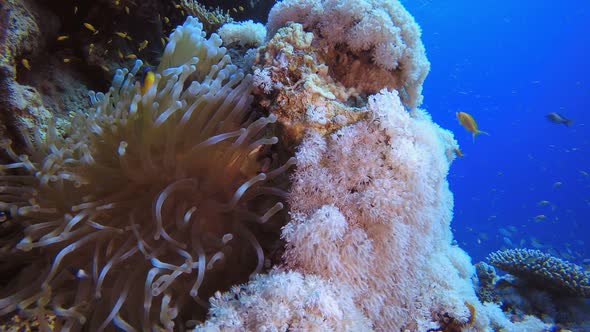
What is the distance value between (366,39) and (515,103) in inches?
3040

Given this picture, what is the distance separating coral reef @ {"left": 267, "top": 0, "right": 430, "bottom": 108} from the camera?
2.43 meters

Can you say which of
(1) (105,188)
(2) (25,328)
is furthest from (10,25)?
(2) (25,328)

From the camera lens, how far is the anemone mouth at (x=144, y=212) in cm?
188

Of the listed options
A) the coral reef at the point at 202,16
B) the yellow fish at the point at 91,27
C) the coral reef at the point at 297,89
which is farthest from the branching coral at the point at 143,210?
the coral reef at the point at 202,16

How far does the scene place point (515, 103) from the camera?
65.4 metres

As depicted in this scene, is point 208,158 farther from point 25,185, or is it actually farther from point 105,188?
point 25,185

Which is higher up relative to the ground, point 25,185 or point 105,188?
point 105,188

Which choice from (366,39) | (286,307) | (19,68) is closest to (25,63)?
(19,68)

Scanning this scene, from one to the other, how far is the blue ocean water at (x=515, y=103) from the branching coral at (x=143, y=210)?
39.9 m

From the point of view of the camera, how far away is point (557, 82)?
61.0 metres

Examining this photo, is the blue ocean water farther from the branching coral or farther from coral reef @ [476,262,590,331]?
the branching coral

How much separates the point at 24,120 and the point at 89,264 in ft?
4.44

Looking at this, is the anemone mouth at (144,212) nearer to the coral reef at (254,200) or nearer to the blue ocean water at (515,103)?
the coral reef at (254,200)

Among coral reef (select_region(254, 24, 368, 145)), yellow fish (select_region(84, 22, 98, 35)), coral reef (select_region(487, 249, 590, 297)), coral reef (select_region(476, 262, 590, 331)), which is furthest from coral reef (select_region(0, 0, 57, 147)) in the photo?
coral reef (select_region(487, 249, 590, 297))
